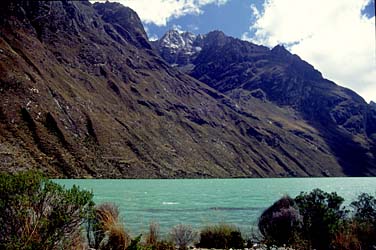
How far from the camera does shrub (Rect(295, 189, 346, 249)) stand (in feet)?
59.3

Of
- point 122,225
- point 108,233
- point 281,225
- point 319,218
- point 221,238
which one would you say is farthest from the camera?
point 221,238

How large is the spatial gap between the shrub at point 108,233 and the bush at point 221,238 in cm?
552

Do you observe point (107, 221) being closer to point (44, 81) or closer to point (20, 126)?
point (20, 126)

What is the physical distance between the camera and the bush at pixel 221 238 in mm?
19281

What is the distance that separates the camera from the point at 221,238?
19.5 m

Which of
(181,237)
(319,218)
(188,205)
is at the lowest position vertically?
(181,237)

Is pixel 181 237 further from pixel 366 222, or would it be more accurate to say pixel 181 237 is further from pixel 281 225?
pixel 366 222

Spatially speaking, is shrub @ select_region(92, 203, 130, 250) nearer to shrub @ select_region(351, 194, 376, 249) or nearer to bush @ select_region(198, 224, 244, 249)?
bush @ select_region(198, 224, 244, 249)

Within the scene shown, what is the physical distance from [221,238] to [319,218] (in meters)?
4.25

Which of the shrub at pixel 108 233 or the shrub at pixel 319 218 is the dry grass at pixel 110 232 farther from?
the shrub at pixel 319 218

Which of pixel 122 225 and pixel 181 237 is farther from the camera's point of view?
pixel 181 237

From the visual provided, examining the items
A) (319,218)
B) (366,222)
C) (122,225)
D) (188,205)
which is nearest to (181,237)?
(122,225)

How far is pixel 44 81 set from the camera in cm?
18412

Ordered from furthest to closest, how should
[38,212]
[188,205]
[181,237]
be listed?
[188,205]
[181,237]
[38,212]
